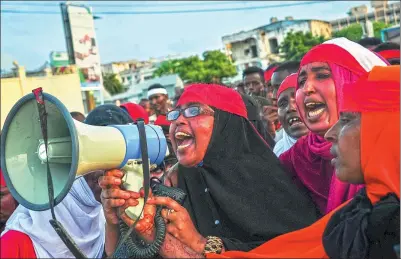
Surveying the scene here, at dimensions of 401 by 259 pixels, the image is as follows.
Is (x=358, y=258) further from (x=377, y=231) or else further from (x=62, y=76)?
(x=62, y=76)

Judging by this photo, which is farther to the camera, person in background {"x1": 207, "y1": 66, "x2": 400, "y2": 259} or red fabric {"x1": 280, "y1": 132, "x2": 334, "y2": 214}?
red fabric {"x1": 280, "y1": 132, "x2": 334, "y2": 214}

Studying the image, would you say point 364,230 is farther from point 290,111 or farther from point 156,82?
point 156,82

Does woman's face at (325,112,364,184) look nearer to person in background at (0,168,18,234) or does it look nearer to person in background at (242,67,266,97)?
person in background at (0,168,18,234)

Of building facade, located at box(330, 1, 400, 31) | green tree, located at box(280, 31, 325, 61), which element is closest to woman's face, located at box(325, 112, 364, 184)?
green tree, located at box(280, 31, 325, 61)

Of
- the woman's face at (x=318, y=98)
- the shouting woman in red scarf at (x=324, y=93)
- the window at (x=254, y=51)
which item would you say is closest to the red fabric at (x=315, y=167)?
the shouting woman in red scarf at (x=324, y=93)

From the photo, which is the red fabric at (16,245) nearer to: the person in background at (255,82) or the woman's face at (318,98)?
the woman's face at (318,98)

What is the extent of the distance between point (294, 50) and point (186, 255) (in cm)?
4472

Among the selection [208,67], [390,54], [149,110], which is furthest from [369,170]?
[208,67]

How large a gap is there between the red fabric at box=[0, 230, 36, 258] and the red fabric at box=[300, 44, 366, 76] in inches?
72.1

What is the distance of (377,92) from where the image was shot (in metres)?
1.62

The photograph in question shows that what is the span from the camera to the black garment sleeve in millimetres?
1575

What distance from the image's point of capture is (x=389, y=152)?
4.99 ft

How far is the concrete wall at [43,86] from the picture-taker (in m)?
27.2

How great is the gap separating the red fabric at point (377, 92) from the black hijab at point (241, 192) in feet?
2.36
